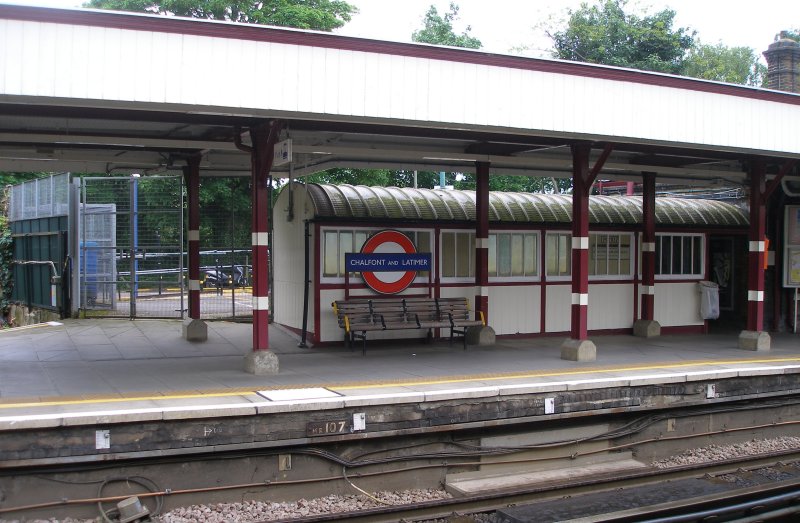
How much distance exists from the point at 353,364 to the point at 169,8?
19.1 m

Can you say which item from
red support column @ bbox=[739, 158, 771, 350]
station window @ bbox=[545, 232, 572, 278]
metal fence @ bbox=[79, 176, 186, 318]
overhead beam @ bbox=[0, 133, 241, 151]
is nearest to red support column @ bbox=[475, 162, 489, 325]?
station window @ bbox=[545, 232, 572, 278]

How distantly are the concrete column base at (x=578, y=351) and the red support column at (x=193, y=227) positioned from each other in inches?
249

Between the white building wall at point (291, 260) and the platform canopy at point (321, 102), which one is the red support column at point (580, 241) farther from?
the white building wall at point (291, 260)

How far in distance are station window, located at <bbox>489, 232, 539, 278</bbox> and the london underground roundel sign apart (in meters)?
1.54

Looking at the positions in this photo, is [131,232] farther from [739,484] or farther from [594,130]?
[739,484]

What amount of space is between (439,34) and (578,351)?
22553 mm

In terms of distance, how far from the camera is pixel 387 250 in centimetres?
1256

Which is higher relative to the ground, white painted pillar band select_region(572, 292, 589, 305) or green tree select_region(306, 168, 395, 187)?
green tree select_region(306, 168, 395, 187)

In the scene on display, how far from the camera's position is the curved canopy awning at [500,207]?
12469 mm

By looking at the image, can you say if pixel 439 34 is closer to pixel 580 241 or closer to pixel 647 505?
pixel 580 241

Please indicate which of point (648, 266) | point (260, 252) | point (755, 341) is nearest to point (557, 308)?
point (648, 266)

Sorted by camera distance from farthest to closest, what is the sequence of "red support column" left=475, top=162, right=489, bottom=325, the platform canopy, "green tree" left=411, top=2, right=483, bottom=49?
"green tree" left=411, top=2, right=483, bottom=49
"red support column" left=475, top=162, right=489, bottom=325
the platform canopy

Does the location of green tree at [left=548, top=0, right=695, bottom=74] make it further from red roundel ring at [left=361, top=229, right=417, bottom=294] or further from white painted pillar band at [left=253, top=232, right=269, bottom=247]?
white painted pillar band at [left=253, top=232, right=269, bottom=247]

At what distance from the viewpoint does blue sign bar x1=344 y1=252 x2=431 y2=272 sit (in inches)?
477
